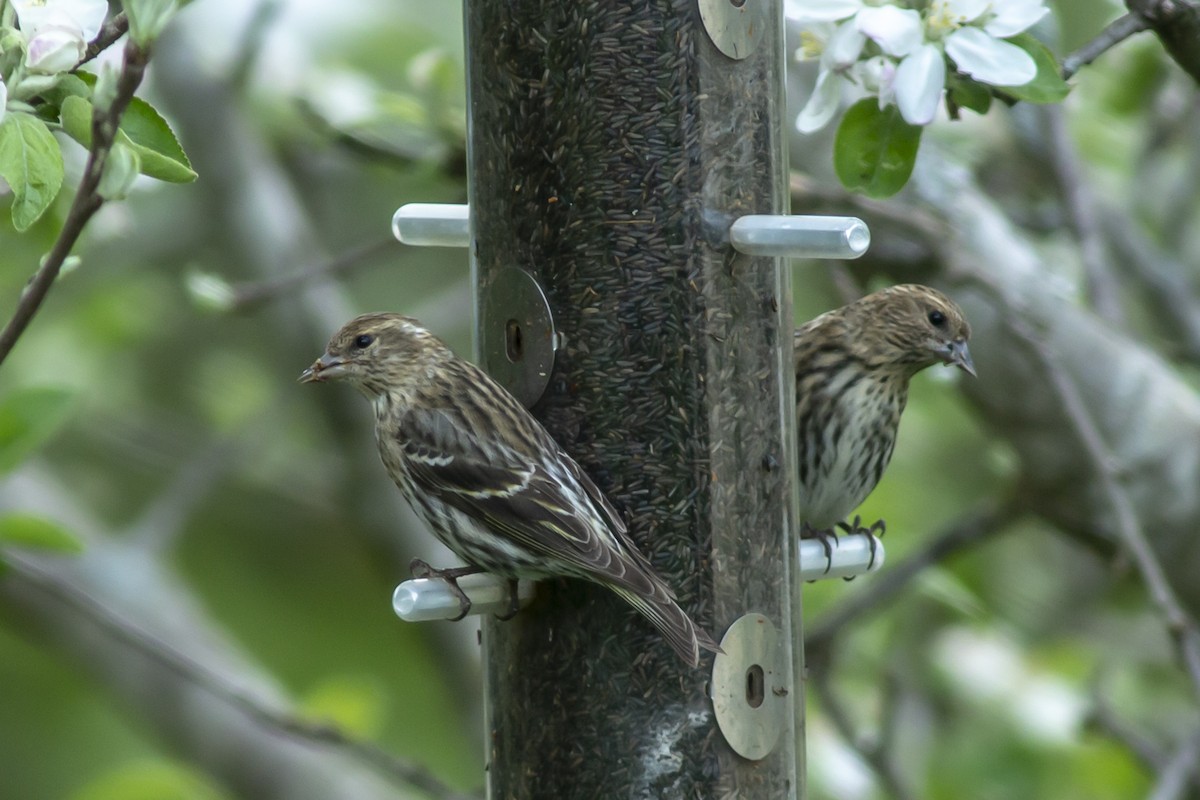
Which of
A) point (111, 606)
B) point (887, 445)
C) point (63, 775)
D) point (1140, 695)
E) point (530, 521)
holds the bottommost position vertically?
point (63, 775)

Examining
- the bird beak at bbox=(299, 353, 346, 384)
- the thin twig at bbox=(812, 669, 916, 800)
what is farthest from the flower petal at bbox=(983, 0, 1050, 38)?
the thin twig at bbox=(812, 669, 916, 800)

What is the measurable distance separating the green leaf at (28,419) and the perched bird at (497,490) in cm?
54

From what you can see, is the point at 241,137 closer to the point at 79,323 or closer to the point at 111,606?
the point at 79,323

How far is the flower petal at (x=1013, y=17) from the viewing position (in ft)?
9.84

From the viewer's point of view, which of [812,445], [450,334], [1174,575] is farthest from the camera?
[450,334]

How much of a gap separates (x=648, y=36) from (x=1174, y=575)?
2.28 metres

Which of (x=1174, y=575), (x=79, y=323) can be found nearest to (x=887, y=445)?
(x=1174, y=575)

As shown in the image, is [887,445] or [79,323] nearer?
[887,445]

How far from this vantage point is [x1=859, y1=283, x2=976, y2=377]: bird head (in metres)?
3.83

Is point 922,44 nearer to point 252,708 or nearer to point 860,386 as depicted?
point 860,386

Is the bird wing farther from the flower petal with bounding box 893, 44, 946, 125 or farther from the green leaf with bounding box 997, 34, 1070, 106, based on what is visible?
the green leaf with bounding box 997, 34, 1070, 106

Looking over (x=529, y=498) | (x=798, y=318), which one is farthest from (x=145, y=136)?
(x=798, y=318)

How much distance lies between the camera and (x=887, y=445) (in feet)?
12.7

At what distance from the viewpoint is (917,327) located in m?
3.85
